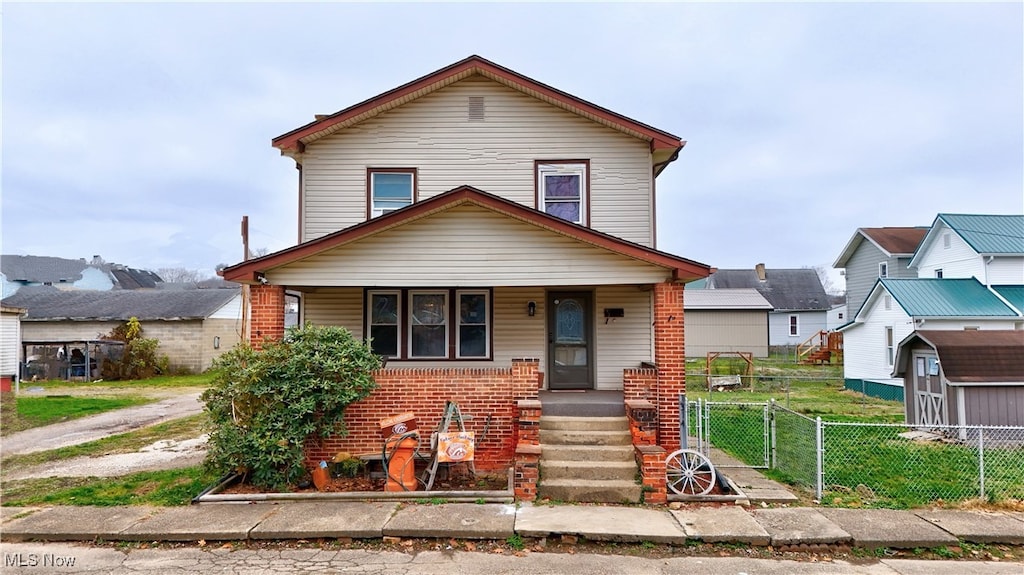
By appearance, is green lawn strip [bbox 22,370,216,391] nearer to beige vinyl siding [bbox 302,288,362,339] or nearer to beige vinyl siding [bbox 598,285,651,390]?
beige vinyl siding [bbox 302,288,362,339]

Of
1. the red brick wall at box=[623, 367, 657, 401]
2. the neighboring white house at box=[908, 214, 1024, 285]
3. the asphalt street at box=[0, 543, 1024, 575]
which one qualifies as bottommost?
the asphalt street at box=[0, 543, 1024, 575]

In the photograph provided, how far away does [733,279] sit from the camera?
46.8m

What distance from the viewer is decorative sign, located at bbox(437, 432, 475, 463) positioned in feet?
24.7

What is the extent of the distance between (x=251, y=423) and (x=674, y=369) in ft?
20.1

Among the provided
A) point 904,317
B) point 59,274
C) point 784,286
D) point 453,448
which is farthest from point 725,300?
point 59,274

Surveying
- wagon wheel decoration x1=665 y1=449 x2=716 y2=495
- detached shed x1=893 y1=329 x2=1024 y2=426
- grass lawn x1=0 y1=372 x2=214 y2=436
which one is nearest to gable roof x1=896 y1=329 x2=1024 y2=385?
detached shed x1=893 y1=329 x2=1024 y2=426

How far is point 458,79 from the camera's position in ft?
36.3

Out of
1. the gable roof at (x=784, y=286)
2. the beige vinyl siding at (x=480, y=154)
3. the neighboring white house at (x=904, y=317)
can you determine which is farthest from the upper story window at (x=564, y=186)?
the gable roof at (x=784, y=286)

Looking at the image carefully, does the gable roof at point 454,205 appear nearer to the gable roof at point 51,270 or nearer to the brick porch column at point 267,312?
the brick porch column at point 267,312

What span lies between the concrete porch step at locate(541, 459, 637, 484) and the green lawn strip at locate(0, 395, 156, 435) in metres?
13.2

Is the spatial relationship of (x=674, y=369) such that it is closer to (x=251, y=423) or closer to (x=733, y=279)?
(x=251, y=423)

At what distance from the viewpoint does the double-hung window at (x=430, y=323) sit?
10.6m

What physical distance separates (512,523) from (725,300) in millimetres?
31242

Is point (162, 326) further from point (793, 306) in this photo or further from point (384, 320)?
A: point (793, 306)
